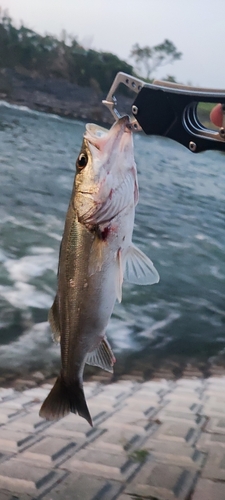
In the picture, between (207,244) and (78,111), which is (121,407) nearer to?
(207,244)

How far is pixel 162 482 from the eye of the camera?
1.30 meters

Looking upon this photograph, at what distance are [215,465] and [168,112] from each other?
3.07ft

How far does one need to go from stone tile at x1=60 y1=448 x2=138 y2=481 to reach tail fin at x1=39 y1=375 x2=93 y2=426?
0.51m

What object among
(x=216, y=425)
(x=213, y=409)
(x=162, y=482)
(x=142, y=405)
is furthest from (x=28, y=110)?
(x=162, y=482)

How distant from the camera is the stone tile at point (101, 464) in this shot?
1324 millimetres

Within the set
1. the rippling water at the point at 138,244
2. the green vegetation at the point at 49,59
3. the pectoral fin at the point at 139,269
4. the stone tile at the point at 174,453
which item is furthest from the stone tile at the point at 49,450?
the green vegetation at the point at 49,59

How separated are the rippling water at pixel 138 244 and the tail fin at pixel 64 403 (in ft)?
5.36

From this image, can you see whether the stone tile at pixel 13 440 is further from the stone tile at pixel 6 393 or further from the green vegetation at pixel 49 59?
the green vegetation at pixel 49 59

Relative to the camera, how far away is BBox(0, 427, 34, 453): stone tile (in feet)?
4.54

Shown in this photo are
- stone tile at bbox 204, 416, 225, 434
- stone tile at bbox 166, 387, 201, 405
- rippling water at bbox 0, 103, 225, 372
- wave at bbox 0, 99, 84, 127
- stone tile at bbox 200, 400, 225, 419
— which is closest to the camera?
stone tile at bbox 204, 416, 225, 434

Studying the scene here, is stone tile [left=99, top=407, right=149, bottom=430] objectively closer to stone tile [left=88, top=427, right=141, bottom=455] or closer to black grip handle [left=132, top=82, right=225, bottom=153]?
stone tile [left=88, top=427, right=141, bottom=455]

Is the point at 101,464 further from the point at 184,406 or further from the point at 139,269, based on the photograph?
the point at 139,269

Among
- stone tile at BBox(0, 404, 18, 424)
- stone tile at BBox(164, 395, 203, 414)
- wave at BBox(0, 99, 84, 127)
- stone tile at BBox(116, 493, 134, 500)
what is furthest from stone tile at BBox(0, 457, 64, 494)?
wave at BBox(0, 99, 84, 127)

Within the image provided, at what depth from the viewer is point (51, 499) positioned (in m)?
1.22
